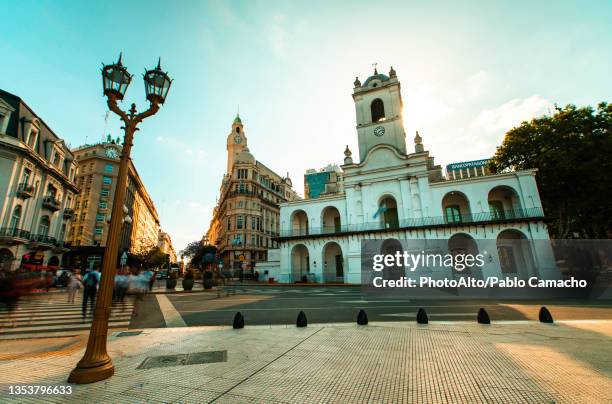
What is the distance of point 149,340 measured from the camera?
231 inches

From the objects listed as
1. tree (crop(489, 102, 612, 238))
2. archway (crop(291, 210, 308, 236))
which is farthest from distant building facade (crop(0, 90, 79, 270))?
tree (crop(489, 102, 612, 238))

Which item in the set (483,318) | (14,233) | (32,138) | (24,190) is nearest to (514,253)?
(483,318)

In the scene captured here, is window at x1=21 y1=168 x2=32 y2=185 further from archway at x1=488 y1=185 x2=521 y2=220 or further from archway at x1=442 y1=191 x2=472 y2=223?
archway at x1=488 y1=185 x2=521 y2=220

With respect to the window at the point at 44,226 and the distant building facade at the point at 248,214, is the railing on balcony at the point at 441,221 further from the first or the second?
the window at the point at 44,226

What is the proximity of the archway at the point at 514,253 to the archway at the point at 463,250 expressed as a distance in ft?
8.01

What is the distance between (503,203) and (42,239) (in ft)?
159

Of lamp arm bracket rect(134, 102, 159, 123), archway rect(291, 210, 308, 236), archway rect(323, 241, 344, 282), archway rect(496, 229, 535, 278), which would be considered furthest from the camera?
archway rect(291, 210, 308, 236)

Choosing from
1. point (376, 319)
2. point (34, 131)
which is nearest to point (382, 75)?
point (376, 319)

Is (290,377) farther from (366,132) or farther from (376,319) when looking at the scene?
(366,132)

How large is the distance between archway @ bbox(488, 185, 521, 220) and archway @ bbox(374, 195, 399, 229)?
9289 mm

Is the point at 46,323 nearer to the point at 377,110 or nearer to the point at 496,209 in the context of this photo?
the point at 496,209

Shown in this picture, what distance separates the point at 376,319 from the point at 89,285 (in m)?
11.2

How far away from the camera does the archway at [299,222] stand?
109 ft

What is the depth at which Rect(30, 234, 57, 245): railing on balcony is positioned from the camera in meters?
25.3
